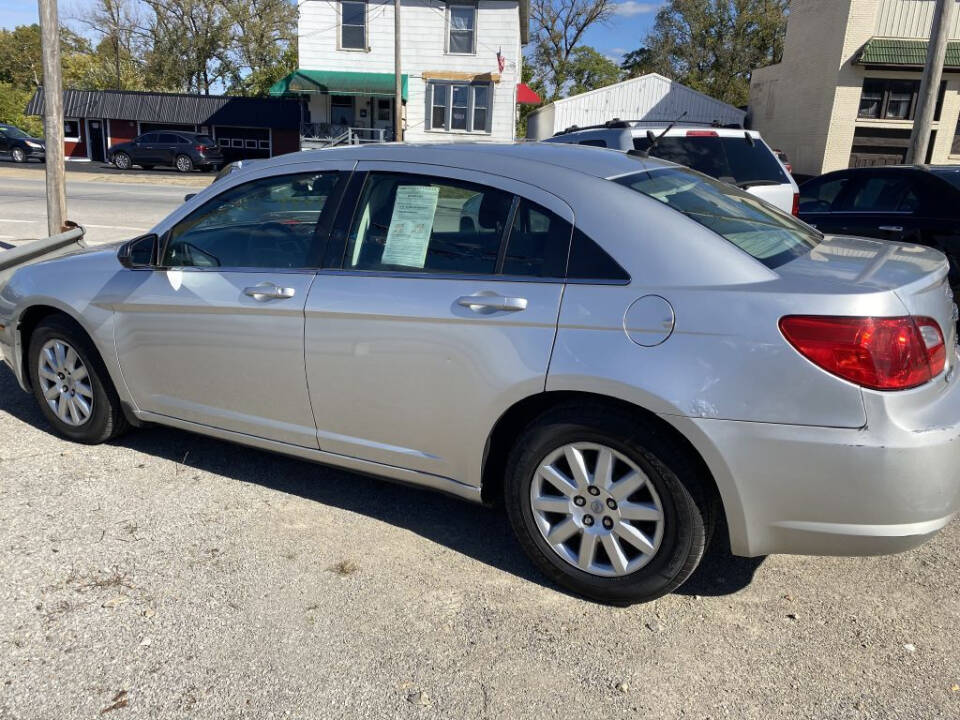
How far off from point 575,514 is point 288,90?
29191mm

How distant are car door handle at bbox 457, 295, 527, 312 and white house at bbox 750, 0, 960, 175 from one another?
2632 centimetres

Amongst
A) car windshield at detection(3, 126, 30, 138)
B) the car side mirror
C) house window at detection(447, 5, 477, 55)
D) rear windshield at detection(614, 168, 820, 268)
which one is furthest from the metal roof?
rear windshield at detection(614, 168, 820, 268)

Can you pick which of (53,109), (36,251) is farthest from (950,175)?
(53,109)

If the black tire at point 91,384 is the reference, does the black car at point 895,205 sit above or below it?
above

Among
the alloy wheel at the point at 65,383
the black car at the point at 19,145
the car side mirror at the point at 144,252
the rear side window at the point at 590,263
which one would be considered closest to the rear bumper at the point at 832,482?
the rear side window at the point at 590,263

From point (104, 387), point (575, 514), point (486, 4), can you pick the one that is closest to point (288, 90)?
point (486, 4)

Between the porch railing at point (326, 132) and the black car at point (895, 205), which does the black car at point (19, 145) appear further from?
the black car at point (895, 205)

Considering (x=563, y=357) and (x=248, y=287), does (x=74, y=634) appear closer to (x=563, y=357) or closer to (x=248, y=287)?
(x=248, y=287)

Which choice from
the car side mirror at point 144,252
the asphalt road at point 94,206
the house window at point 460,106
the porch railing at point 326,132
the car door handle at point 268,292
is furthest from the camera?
the porch railing at point 326,132

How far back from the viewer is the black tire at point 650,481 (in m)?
2.85

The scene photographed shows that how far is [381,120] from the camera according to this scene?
3219cm

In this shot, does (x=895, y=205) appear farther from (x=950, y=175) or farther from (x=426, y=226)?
(x=426, y=226)

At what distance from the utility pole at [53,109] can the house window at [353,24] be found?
2104cm

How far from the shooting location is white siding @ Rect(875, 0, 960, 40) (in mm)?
25281
